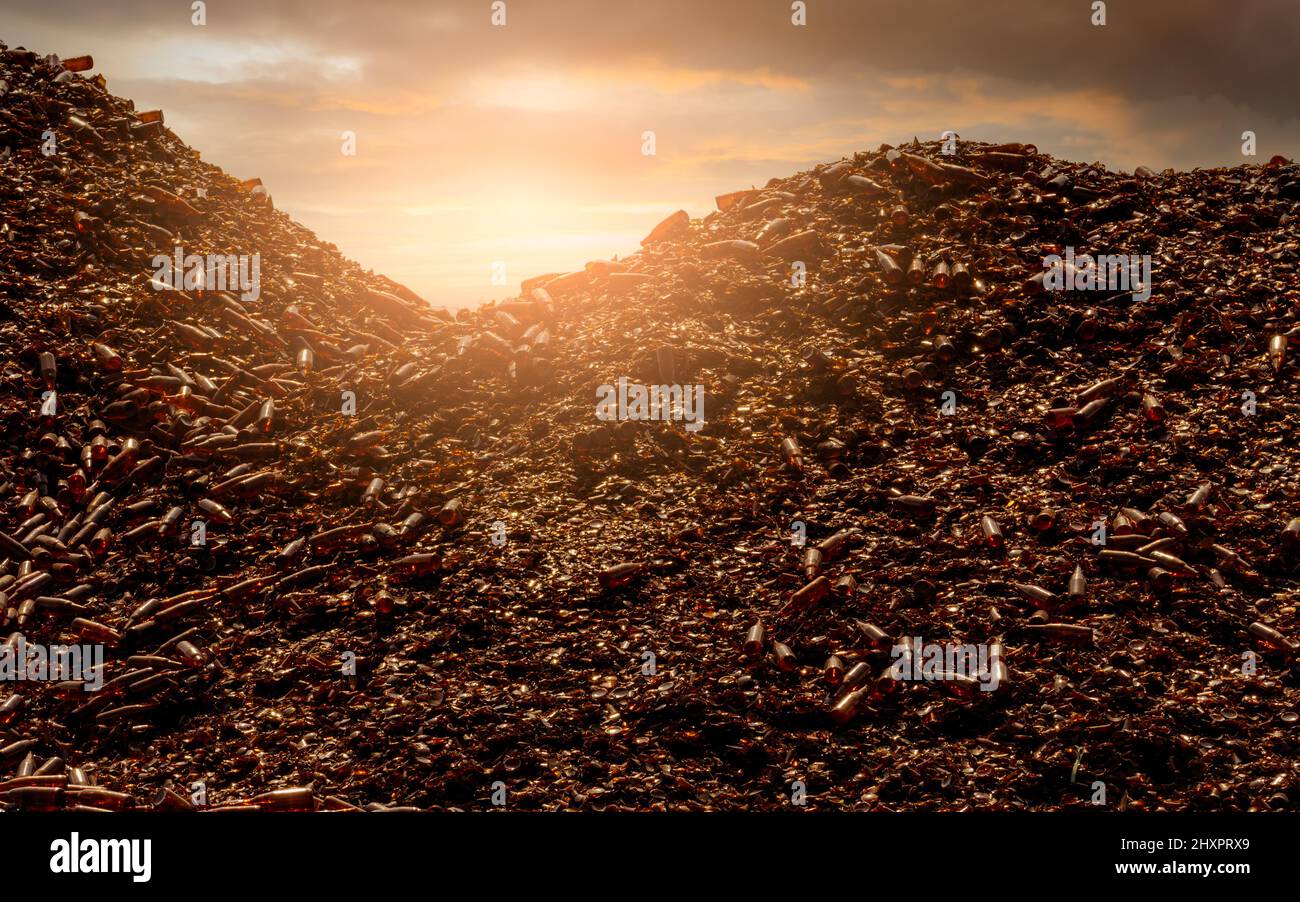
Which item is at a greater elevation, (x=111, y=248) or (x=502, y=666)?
(x=111, y=248)

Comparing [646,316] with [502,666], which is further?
[646,316]

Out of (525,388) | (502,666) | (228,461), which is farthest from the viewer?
(525,388)
